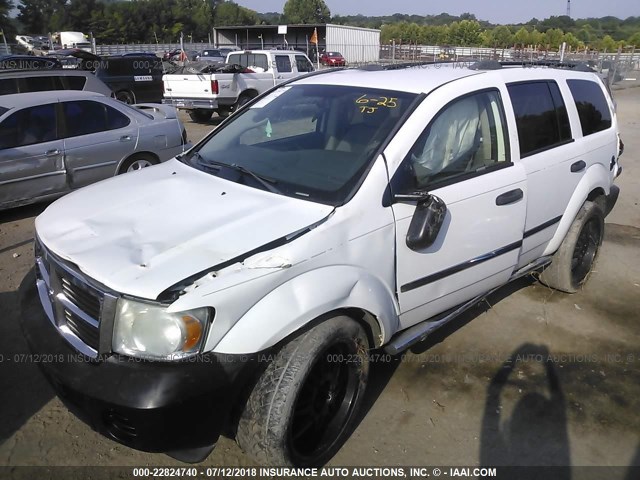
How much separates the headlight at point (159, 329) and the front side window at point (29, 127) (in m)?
4.97

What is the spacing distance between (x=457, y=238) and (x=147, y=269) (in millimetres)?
1728

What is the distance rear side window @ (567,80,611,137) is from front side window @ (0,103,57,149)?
5712 millimetres

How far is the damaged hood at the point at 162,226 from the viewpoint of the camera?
218 cm

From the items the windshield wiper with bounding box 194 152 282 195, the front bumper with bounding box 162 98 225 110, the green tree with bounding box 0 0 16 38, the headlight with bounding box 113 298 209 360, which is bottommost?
the headlight with bounding box 113 298 209 360

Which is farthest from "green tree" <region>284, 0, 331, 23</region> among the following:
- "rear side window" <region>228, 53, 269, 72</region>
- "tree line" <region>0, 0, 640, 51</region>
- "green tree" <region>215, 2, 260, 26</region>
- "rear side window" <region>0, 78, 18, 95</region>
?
"rear side window" <region>0, 78, 18, 95</region>

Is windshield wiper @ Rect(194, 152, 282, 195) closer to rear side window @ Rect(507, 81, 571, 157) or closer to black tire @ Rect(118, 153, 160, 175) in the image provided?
rear side window @ Rect(507, 81, 571, 157)

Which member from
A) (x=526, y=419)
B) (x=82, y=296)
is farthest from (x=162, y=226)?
(x=526, y=419)

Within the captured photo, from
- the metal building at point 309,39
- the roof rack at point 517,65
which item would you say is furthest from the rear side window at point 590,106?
the metal building at point 309,39

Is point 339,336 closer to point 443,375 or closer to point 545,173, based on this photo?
point 443,375

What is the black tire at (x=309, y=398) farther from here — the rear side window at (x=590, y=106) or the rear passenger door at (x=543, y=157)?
the rear side window at (x=590, y=106)

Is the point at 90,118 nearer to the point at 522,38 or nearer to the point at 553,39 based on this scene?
the point at 522,38

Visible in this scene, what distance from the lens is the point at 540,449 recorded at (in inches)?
110

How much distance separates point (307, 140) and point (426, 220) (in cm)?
100

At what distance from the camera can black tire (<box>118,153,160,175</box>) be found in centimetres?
709
